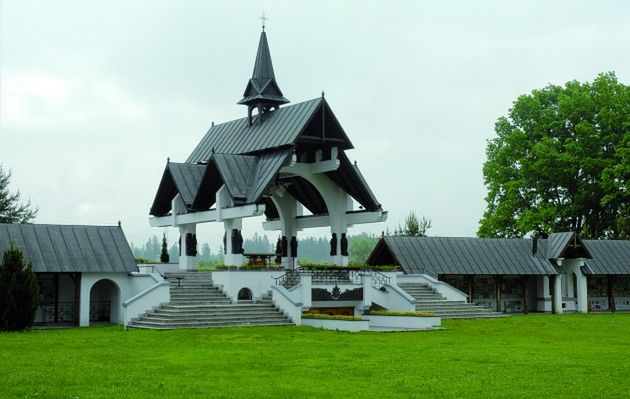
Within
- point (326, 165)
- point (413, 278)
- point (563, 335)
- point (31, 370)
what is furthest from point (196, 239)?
point (31, 370)

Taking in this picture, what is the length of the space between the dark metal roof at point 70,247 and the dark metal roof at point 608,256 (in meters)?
24.9

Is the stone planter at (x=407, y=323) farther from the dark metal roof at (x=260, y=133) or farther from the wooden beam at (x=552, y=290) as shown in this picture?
the wooden beam at (x=552, y=290)

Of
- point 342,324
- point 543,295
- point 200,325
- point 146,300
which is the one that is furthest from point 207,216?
point 543,295

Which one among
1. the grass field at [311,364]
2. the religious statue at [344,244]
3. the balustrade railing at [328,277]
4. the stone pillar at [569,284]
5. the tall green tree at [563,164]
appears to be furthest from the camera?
the tall green tree at [563,164]

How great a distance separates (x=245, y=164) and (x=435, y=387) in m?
22.0

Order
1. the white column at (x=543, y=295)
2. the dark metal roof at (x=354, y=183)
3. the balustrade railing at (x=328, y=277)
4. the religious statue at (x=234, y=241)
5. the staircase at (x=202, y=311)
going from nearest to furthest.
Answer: the staircase at (x=202, y=311)
the balustrade railing at (x=328, y=277)
the religious statue at (x=234, y=241)
the dark metal roof at (x=354, y=183)
the white column at (x=543, y=295)

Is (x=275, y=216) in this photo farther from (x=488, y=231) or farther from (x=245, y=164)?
(x=488, y=231)

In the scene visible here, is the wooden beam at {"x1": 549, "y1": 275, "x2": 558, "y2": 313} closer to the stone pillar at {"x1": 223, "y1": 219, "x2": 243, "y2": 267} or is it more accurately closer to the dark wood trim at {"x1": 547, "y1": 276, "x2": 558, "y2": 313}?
the dark wood trim at {"x1": 547, "y1": 276, "x2": 558, "y2": 313}

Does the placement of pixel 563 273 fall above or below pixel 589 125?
below

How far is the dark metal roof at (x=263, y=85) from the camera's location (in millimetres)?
38719

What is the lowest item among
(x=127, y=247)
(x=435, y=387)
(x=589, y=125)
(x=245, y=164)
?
(x=435, y=387)

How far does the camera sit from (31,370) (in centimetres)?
1631

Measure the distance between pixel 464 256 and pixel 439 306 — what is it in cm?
670

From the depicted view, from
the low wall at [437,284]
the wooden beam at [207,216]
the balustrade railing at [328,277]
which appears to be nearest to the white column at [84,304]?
the wooden beam at [207,216]
